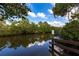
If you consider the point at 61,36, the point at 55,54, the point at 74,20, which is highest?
the point at 74,20

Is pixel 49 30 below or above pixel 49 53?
above

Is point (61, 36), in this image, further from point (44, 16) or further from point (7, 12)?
point (7, 12)

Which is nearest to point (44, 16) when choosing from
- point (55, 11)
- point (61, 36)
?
point (55, 11)

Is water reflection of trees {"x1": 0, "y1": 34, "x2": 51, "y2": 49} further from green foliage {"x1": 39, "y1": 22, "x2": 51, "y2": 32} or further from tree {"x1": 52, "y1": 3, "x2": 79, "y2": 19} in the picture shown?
tree {"x1": 52, "y1": 3, "x2": 79, "y2": 19}

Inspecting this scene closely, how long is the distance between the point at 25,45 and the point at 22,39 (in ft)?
0.23

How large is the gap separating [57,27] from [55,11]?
0.17 meters

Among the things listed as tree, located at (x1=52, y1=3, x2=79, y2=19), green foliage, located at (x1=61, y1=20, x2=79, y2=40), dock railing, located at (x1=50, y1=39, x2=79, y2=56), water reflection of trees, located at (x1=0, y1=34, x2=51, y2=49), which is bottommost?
dock railing, located at (x1=50, y1=39, x2=79, y2=56)

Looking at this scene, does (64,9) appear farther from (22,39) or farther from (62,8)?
(22,39)

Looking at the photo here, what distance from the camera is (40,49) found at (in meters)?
2.22

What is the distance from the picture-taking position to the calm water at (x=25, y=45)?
7.23 feet

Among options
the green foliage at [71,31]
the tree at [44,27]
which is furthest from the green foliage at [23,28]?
the green foliage at [71,31]

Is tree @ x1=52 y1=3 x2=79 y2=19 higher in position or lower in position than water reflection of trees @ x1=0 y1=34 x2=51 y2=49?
higher

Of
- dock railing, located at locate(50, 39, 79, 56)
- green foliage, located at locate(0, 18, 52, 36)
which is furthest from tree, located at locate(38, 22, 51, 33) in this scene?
dock railing, located at locate(50, 39, 79, 56)

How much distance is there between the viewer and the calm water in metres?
2.20
